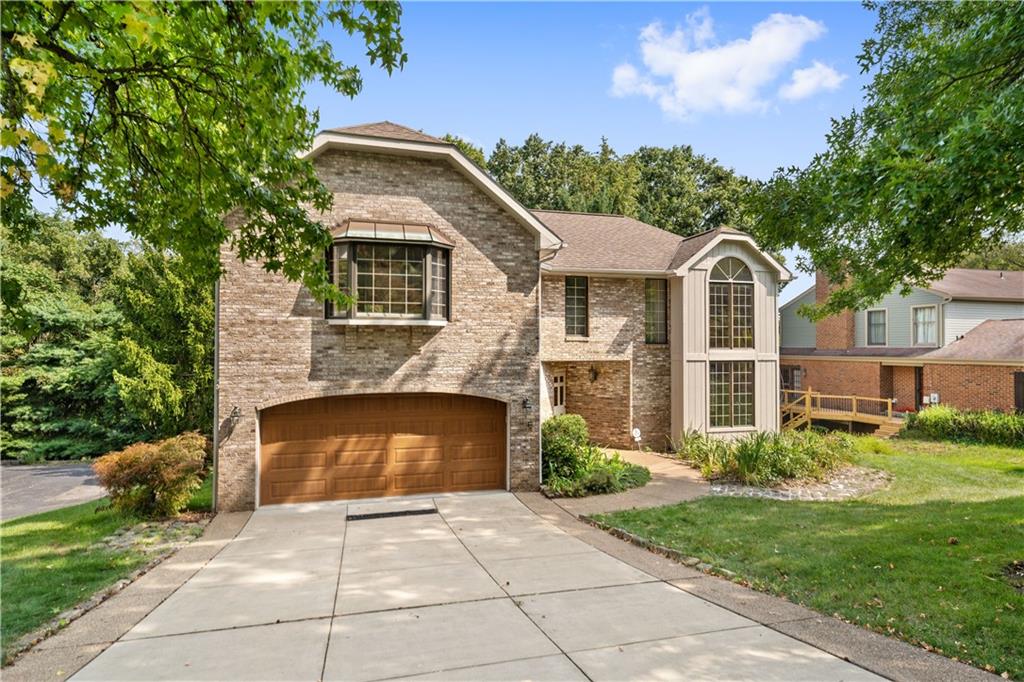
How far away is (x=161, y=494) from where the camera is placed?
10.5 m

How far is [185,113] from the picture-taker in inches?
233

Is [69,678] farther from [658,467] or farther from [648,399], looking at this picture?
[648,399]

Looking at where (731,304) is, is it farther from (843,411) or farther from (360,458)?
(360,458)

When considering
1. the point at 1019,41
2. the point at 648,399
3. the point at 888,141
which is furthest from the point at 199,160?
the point at 648,399

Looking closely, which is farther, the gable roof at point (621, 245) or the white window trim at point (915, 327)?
the white window trim at point (915, 327)

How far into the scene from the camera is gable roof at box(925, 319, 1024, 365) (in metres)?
19.9

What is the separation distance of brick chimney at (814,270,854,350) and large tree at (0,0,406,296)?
27.2 metres

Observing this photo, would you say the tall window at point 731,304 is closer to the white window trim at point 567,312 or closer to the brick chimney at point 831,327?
the white window trim at point 567,312

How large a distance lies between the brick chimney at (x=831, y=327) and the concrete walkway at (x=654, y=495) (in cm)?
1800

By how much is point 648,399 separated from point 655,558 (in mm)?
9437

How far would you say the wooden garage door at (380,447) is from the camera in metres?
11.5

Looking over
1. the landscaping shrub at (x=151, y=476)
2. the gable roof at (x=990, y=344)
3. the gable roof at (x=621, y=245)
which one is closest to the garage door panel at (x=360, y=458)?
the landscaping shrub at (x=151, y=476)

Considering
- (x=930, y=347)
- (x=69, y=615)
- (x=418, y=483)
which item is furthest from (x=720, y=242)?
(x=69, y=615)

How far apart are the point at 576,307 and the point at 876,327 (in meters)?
18.4
